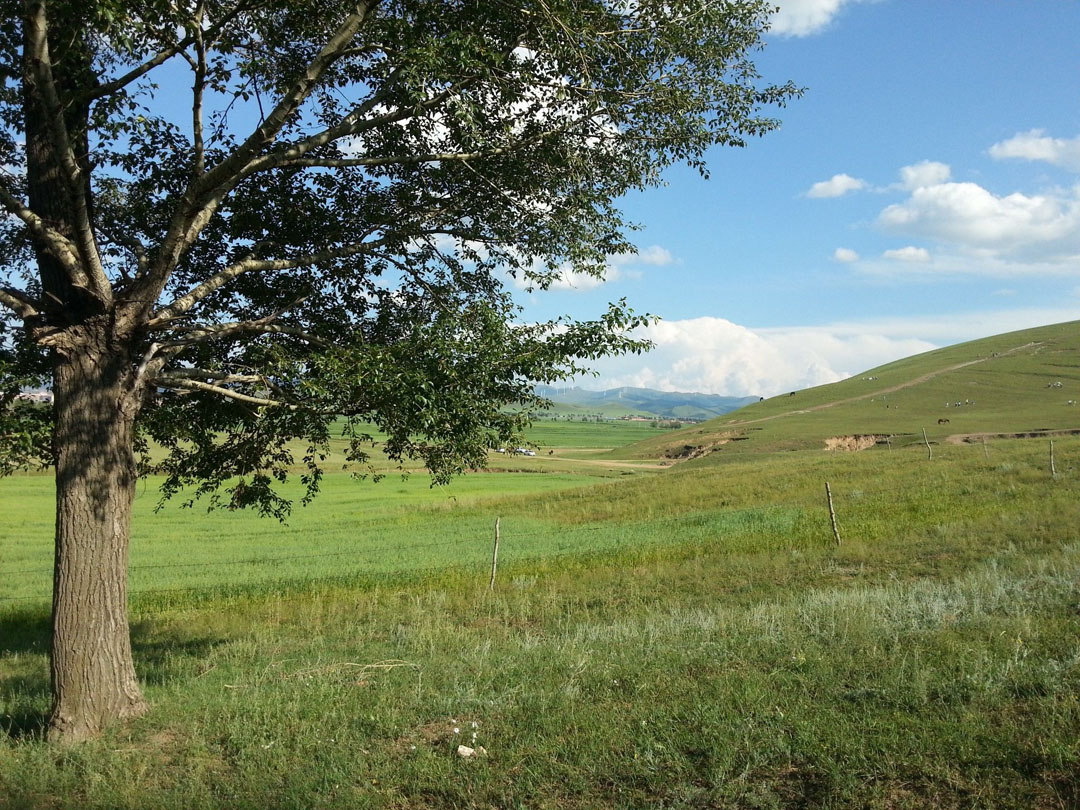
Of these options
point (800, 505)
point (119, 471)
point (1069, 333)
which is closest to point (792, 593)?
point (119, 471)

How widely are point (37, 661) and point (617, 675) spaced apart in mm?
9623

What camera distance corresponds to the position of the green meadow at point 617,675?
5.68 meters

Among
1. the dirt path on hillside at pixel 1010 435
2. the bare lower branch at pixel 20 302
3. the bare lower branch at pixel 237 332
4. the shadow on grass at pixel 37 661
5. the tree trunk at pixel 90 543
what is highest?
the bare lower branch at pixel 20 302

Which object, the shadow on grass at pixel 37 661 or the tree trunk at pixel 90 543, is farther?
the shadow on grass at pixel 37 661

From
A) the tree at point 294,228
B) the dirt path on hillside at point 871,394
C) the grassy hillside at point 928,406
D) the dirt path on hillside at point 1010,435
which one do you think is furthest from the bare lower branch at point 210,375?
the dirt path on hillside at point 871,394

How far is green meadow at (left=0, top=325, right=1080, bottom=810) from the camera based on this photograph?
5.68 m

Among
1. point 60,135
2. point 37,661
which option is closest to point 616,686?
point 60,135

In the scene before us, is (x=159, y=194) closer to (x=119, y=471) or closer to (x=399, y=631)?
(x=119, y=471)

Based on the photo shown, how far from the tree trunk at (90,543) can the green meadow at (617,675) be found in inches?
16.4

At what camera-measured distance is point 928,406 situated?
97812 millimetres

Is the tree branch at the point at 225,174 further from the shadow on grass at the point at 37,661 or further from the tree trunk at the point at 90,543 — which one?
the shadow on grass at the point at 37,661

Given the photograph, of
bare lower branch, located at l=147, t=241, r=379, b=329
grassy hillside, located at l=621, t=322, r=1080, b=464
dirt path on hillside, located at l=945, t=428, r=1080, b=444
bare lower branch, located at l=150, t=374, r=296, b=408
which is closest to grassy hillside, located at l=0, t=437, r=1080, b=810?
bare lower branch, located at l=150, t=374, r=296, b=408

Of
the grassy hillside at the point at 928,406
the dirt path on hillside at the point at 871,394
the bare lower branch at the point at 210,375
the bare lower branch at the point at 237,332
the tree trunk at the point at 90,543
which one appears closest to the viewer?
the tree trunk at the point at 90,543

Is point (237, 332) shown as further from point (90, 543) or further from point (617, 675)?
point (617, 675)
